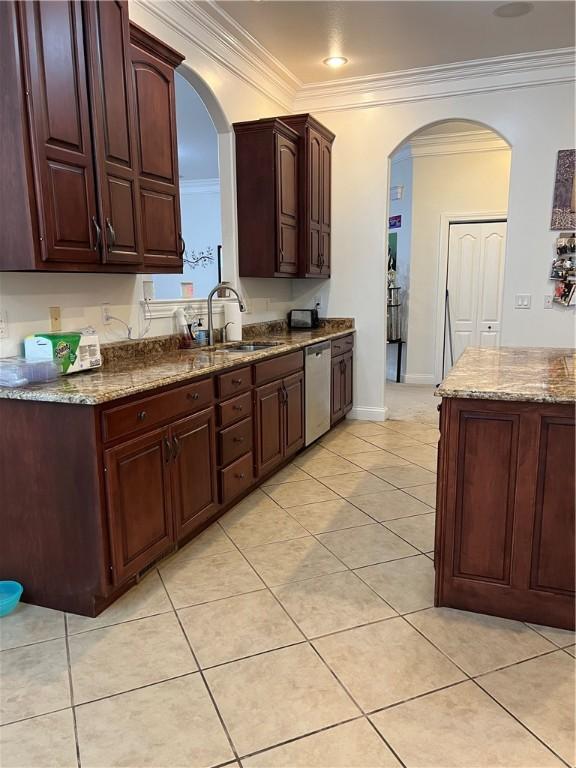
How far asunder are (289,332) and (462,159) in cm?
346

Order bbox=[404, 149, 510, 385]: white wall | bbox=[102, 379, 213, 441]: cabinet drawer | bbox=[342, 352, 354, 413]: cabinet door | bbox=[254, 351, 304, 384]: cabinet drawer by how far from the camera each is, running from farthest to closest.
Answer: bbox=[404, 149, 510, 385]: white wall → bbox=[342, 352, 354, 413]: cabinet door → bbox=[254, 351, 304, 384]: cabinet drawer → bbox=[102, 379, 213, 441]: cabinet drawer

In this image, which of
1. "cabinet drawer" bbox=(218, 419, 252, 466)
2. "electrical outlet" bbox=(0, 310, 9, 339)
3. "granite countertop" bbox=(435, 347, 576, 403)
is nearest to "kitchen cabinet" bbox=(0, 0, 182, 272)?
"electrical outlet" bbox=(0, 310, 9, 339)

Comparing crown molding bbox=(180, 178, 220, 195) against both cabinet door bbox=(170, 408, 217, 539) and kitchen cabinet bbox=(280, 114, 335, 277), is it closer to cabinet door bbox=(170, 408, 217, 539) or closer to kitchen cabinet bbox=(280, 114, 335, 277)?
kitchen cabinet bbox=(280, 114, 335, 277)

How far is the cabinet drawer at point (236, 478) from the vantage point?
295 cm

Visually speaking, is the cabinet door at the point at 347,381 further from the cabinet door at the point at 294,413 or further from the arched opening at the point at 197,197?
the arched opening at the point at 197,197

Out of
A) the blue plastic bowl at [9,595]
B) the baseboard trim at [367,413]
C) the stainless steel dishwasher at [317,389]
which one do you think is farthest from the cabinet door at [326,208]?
the blue plastic bowl at [9,595]

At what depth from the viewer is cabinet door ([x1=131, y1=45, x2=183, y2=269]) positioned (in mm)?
2602

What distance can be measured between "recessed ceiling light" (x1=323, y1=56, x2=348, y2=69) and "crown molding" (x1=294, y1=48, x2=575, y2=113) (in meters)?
0.35

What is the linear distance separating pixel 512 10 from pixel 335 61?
1.32 metres

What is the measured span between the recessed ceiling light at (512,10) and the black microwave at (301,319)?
2534mm

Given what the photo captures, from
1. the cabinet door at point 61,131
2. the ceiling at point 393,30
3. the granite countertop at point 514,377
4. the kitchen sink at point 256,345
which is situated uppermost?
the ceiling at point 393,30

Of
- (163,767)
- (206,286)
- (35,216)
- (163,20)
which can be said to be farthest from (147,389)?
(206,286)

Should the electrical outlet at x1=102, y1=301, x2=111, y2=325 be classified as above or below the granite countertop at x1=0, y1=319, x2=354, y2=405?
above

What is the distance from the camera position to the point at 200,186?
9.41 meters
